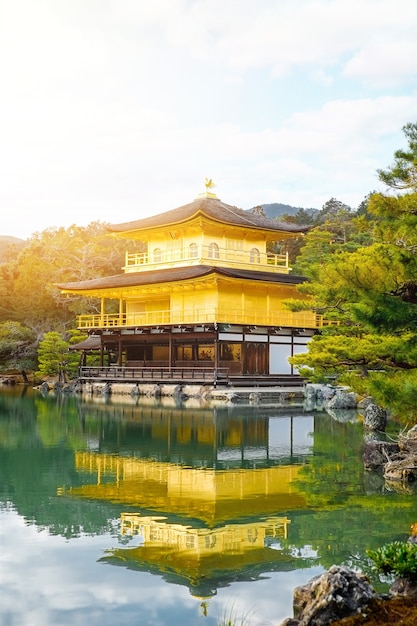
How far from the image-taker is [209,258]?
1495 inches

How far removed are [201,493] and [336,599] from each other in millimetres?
6227

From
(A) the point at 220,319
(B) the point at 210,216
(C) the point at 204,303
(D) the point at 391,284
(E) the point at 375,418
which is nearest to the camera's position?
(D) the point at 391,284

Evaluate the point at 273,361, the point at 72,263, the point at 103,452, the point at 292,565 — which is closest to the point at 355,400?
the point at 273,361

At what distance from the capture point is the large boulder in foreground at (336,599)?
502cm

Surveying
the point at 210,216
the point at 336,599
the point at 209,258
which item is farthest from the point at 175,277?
the point at 336,599

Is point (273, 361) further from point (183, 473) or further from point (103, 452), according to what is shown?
point (183, 473)

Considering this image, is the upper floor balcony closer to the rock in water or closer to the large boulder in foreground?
the rock in water

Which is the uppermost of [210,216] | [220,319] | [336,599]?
[210,216]

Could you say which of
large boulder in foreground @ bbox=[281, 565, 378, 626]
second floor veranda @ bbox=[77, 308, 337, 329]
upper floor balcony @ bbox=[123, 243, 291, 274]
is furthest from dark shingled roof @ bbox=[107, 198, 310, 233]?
large boulder in foreground @ bbox=[281, 565, 378, 626]

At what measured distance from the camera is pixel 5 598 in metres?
6.42

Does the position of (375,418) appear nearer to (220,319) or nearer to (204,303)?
(220,319)

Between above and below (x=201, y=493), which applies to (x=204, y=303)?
above

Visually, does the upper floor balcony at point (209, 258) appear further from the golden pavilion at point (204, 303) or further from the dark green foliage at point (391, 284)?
the dark green foliage at point (391, 284)

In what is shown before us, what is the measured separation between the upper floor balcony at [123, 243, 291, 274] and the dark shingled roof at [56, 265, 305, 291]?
71cm
